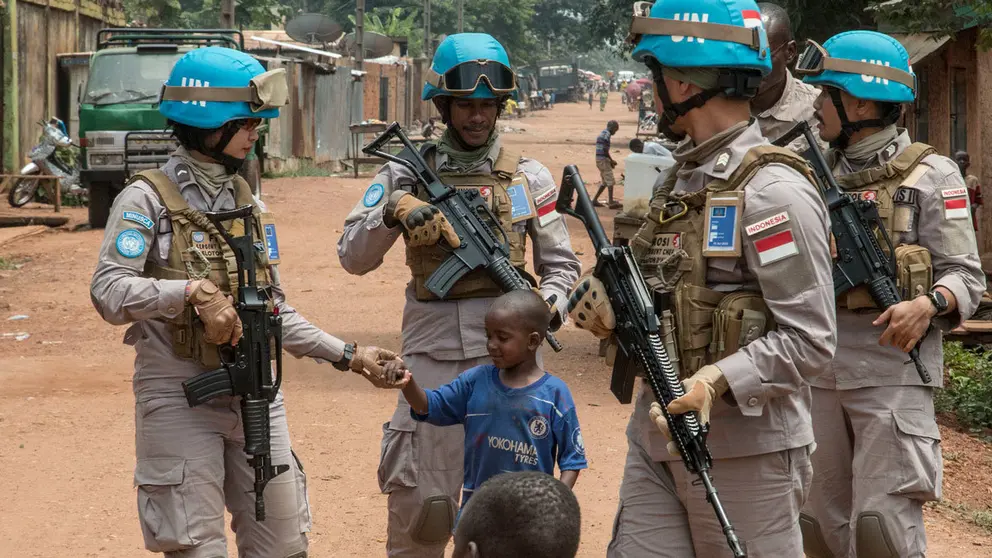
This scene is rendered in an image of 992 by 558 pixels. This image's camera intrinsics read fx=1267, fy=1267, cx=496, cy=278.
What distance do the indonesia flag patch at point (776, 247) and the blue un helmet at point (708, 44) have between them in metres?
0.43

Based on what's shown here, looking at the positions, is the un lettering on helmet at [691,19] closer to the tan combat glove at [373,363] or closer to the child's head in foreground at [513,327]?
the child's head in foreground at [513,327]

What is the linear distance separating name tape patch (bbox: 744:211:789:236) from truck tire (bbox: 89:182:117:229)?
14823 mm

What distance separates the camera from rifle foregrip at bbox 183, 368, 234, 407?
400 centimetres

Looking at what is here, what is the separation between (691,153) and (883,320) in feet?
4.45

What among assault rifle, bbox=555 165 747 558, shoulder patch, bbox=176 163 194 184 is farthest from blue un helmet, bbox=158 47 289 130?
assault rifle, bbox=555 165 747 558

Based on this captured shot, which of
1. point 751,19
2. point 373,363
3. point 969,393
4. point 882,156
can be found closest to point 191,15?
point 969,393

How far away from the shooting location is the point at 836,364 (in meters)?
4.56

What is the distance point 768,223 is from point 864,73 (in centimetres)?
171

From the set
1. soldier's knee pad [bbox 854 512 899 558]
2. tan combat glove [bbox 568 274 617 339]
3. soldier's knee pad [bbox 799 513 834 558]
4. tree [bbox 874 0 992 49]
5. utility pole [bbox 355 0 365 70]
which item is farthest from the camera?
utility pole [bbox 355 0 365 70]

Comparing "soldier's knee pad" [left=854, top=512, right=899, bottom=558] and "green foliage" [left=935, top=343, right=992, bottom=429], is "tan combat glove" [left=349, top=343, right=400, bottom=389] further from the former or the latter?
"green foliage" [left=935, top=343, right=992, bottom=429]

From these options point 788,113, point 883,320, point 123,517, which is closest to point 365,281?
point 123,517

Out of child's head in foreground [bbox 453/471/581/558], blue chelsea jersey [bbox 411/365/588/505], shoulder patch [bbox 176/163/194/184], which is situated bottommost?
blue chelsea jersey [bbox 411/365/588/505]

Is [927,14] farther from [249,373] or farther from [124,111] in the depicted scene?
[124,111]

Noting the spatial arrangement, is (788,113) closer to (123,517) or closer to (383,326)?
(123,517)
